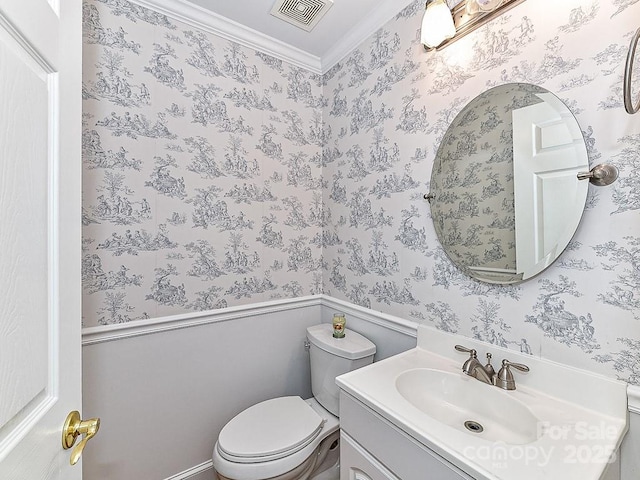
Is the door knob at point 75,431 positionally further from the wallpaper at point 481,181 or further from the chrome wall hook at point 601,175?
the chrome wall hook at point 601,175

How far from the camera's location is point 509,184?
3.36 ft

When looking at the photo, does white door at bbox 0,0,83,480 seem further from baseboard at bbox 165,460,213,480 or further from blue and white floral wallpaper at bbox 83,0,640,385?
baseboard at bbox 165,460,213,480

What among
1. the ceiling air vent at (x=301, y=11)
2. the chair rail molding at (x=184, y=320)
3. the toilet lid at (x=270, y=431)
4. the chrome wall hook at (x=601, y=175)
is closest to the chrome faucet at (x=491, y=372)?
the chrome wall hook at (x=601, y=175)

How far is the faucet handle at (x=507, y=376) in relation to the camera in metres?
0.95

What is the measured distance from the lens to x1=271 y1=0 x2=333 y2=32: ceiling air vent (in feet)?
4.59

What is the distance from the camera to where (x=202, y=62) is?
1.49 meters

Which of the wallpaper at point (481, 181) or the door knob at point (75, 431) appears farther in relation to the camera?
the wallpaper at point (481, 181)

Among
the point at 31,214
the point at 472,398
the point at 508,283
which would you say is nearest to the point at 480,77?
the point at 508,283

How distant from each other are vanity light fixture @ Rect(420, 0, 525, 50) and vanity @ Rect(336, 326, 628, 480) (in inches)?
45.5

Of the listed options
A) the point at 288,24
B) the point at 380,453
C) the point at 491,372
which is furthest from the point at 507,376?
the point at 288,24

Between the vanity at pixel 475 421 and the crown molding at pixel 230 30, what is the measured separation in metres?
1.69

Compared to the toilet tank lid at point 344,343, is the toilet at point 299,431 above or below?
below

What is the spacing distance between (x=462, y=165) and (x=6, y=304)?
4.23ft

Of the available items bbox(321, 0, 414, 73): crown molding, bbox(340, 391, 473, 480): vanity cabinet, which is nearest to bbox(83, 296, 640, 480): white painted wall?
bbox(340, 391, 473, 480): vanity cabinet
